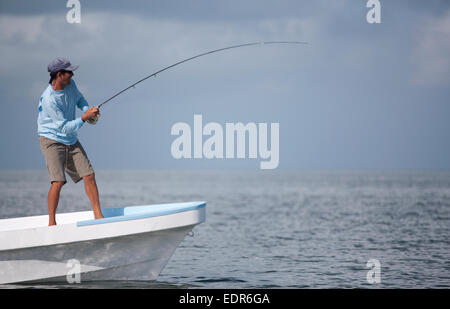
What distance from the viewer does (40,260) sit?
25.0ft

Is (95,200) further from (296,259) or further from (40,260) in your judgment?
(296,259)

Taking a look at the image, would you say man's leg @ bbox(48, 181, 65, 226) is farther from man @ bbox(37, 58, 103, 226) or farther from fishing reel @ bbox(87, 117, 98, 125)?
fishing reel @ bbox(87, 117, 98, 125)

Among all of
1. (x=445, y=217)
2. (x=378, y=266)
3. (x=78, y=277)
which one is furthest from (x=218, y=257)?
(x=445, y=217)

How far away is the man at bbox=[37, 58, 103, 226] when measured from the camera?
24.2 ft

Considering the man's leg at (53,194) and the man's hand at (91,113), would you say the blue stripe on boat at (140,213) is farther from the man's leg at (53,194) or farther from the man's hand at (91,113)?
the man's hand at (91,113)

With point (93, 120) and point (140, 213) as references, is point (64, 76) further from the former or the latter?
point (140, 213)

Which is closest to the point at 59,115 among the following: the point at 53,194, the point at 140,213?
the point at 53,194

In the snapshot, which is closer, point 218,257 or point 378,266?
point 378,266

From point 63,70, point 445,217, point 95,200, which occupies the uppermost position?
point 63,70

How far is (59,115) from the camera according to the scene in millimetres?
7449

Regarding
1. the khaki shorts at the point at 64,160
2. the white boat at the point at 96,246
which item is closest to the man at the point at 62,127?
the khaki shorts at the point at 64,160

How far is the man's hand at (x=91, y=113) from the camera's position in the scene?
7.27 m
